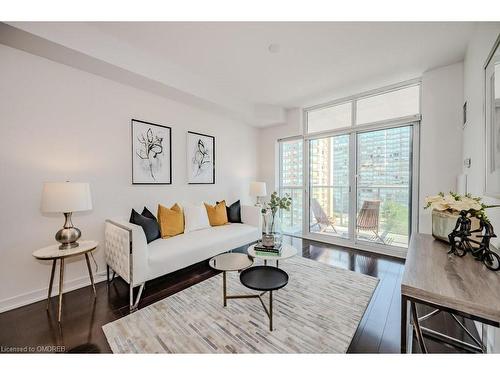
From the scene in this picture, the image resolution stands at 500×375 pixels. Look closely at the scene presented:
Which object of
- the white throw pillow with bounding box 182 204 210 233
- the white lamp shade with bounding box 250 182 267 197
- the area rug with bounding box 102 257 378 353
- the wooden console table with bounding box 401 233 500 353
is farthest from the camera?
the white lamp shade with bounding box 250 182 267 197

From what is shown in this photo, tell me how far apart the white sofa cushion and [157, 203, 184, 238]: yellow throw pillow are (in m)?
0.09

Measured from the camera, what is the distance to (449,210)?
1450mm

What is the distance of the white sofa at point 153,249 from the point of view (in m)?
1.99

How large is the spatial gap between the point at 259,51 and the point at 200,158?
1.88m

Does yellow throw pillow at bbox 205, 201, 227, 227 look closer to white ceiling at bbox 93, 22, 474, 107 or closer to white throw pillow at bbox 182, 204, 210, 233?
white throw pillow at bbox 182, 204, 210, 233

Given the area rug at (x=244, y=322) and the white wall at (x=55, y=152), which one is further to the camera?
the white wall at (x=55, y=152)

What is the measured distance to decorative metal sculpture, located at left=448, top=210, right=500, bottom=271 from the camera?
112cm

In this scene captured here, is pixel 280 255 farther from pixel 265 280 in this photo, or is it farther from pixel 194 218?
pixel 194 218

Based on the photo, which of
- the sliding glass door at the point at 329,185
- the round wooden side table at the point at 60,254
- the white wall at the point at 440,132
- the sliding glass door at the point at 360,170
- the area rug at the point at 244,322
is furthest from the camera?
the sliding glass door at the point at 329,185

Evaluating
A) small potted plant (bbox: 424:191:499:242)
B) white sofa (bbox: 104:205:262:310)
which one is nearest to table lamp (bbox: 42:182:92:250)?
white sofa (bbox: 104:205:262:310)

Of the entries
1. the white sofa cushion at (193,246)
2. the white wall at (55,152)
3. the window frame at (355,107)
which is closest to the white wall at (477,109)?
the window frame at (355,107)

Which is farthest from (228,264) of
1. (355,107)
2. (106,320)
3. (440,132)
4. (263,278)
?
(355,107)

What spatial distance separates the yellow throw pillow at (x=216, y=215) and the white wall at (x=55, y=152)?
2.41 feet

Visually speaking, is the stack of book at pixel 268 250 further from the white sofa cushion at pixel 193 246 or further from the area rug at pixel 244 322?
the white sofa cushion at pixel 193 246
